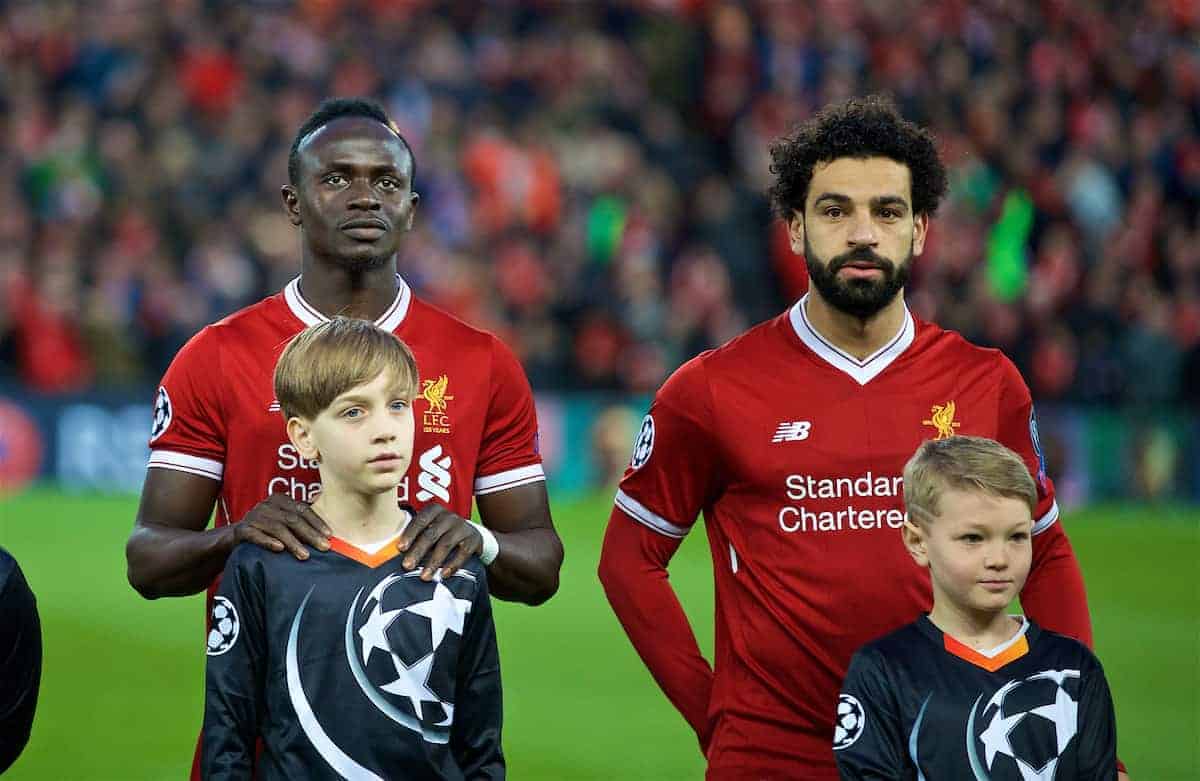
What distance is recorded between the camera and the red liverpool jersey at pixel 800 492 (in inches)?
168

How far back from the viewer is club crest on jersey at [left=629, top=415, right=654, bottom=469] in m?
4.53

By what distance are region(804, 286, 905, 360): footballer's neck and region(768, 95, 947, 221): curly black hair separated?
0.80ft

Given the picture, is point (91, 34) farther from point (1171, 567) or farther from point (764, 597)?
point (764, 597)

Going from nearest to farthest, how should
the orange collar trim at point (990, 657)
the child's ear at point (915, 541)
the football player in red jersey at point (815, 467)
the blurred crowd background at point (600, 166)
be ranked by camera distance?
the orange collar trim at point (990, 657) < the child's ear at point (915, 541) < the football player in red jersey at point (815, 467) < the blurred crowd background at point (600, 166)

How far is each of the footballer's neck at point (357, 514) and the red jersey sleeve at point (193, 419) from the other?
0.49 m

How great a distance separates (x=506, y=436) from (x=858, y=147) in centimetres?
111

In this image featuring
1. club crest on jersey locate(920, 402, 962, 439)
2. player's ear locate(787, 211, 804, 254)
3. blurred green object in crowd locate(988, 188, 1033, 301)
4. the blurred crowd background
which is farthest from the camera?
blurred green object in crowd locate(988, 188, 1033, 301)

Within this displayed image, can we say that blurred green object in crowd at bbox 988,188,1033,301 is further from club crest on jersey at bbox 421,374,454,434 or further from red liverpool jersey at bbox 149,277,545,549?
club crest on jersey at bbox 421,374,454,434

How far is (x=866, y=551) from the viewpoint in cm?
431

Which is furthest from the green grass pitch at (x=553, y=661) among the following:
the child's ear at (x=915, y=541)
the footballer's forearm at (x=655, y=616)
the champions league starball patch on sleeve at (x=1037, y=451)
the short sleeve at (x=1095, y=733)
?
the short sleeve at (x=1095, y=733)

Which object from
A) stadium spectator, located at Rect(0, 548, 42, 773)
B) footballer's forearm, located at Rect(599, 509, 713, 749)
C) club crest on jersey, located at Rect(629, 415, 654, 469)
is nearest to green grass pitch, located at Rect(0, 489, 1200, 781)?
footballer's forearm, located at Rect(599, 509, 713, 749)

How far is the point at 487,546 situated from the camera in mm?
4043

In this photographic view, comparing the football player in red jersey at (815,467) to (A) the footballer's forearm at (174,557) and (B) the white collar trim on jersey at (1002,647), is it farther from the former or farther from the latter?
(A) the footballer's forearm at (174,557)

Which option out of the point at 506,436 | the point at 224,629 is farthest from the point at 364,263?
the point at 224,629
